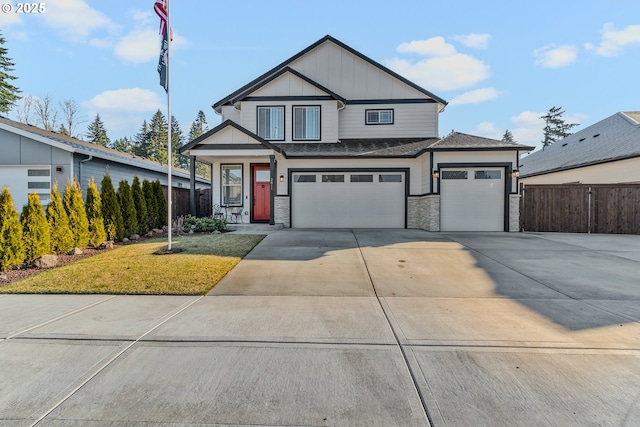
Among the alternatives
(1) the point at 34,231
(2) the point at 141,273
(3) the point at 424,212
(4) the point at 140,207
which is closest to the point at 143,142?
(4) the point at 140,207

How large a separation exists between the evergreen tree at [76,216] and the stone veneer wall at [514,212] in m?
13.8

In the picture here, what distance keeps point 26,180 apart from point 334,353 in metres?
14.9

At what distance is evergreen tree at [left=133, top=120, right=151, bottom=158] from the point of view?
170 ft

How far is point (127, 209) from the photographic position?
9891 millimetres

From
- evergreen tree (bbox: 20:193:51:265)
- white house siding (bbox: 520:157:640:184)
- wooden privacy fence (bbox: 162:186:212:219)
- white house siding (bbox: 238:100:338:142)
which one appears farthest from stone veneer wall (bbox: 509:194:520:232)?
evergreen tree (bbox: 20:193:51:265)

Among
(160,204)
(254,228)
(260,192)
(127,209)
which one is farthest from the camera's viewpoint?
(260,192)

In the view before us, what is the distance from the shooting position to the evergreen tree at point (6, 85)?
28969mm

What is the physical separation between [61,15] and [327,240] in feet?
43.5

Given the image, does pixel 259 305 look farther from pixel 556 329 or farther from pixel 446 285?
pixel 556 329

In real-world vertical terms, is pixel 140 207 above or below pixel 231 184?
below

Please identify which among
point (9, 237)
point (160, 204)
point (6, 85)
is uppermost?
point (6, 85)

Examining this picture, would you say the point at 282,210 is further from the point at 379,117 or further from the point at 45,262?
the point at 45,262

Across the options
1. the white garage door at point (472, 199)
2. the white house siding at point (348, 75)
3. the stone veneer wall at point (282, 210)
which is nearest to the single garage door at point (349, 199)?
the stone veneer wall at point (282, 210)

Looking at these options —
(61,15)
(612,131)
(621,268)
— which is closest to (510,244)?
(621,268)
